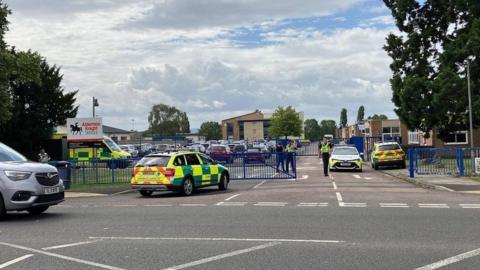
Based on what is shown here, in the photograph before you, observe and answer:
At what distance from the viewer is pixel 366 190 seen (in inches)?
742

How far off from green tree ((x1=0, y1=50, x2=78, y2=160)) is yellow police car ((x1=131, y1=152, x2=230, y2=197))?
918 inches

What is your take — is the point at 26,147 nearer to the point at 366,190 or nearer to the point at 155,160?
the point at 155,160

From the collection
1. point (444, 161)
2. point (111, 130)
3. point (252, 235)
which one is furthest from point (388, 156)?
point (111, 130)

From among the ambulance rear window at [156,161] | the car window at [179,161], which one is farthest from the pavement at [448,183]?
the ambulance rear window at [156,161]

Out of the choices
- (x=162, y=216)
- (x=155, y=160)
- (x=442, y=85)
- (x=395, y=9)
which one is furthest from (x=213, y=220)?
(x=395, y=9)

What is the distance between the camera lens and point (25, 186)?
12.0m

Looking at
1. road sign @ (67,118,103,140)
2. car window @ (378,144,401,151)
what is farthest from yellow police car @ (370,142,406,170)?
road sign @ (67,118,103,140)

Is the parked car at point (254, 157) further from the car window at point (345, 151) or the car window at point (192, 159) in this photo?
the car window at point (345, 151)

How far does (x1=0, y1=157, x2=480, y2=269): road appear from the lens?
7.55 metres

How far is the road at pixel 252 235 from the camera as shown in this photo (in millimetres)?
→ 7546

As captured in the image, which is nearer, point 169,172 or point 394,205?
point 394,205

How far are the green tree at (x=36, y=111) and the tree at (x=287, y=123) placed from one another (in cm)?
5769

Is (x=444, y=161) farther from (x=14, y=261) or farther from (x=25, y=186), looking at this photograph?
(x=14, y=261)

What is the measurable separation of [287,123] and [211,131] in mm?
88959
